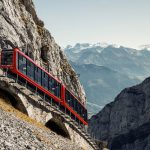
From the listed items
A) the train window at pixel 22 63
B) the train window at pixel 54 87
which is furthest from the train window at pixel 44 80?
the train window at pixel 22 63

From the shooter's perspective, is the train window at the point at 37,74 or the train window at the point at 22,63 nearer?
the train window at the point at 22,63

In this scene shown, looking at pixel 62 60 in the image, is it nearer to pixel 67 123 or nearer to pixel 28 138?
pixel 67 123

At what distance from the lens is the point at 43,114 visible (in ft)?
164

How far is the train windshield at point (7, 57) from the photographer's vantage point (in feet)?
151

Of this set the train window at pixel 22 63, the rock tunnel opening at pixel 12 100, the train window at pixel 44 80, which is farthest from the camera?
the train window at pixel 44 80

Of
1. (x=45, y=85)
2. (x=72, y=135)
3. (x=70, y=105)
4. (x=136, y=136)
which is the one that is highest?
(x=45, y=85)

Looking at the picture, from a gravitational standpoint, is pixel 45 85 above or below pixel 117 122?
above

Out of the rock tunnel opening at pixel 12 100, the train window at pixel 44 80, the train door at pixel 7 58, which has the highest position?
the train door at pixel 7 58

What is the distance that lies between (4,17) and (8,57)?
1644cm

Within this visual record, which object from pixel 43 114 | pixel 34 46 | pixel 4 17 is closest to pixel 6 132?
pixel 43 114

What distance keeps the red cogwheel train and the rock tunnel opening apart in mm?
2391

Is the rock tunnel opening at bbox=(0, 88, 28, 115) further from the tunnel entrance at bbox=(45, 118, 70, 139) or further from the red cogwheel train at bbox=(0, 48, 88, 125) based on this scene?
the tunnel entrance at bbox=(45, 118, 70, 139)

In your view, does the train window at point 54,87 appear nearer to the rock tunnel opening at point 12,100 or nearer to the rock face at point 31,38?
the rock tunnel opening at point 12,100

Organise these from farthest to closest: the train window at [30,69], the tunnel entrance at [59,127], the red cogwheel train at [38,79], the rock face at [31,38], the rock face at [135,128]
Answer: the rock face at [135,128] → the rock face at [31,38] → the tunnel entrance at [59,127] → the train window at [30,69] → the red cogwheel train at [38,79]
